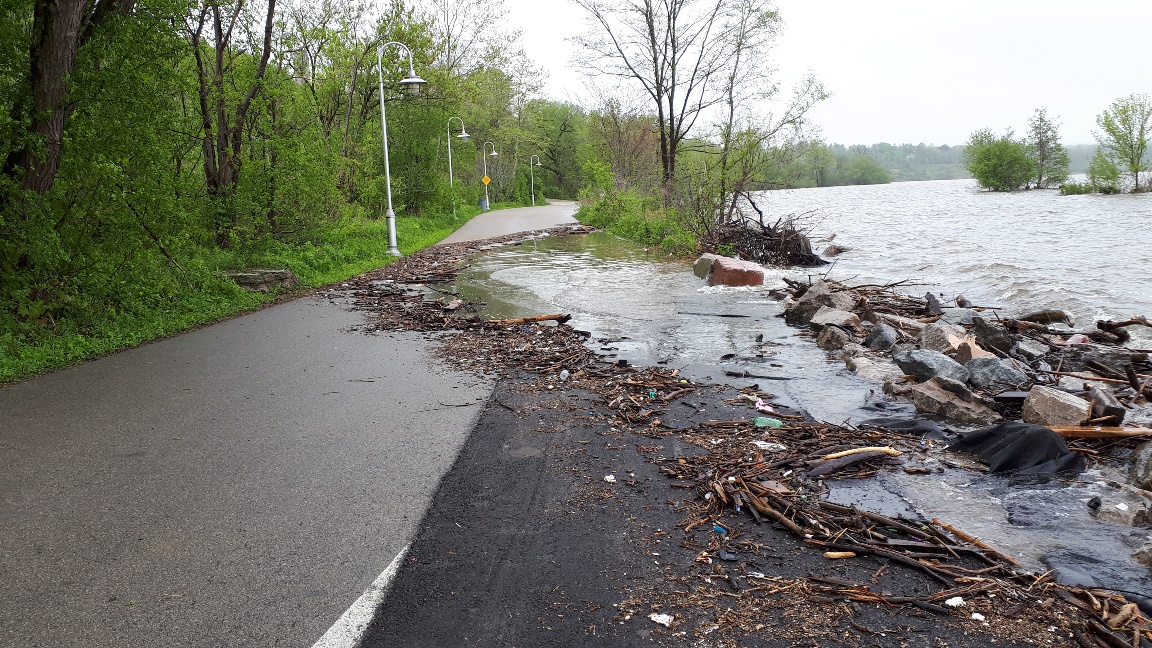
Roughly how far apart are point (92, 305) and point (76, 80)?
10.1 feet

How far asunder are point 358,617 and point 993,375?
6.66m

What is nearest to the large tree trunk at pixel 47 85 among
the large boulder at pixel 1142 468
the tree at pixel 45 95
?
the tree at pixel 45 95

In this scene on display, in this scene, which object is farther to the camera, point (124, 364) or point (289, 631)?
point (124, 364)

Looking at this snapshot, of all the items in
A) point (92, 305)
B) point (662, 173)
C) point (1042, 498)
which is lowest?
point (1042, 498)

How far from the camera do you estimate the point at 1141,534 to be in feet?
13.6

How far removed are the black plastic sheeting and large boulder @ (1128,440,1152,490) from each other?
0.30m

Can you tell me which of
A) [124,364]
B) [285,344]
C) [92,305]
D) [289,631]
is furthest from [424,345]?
[289,631]

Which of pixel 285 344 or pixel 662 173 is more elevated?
pixel 662 173

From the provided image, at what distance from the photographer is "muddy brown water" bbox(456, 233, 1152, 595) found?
13.4ft

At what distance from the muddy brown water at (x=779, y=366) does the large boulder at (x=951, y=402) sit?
19cm

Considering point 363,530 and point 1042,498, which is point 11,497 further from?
point 1042,498

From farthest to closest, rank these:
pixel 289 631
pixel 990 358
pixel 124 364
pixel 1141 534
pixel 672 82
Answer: pixel 672 82
pixel 124 364
pixel 990 358
pixel 1141 534
pixel 289 631

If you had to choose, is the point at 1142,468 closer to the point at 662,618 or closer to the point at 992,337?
the point at 662,618

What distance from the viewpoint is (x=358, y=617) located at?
3.31 meters
